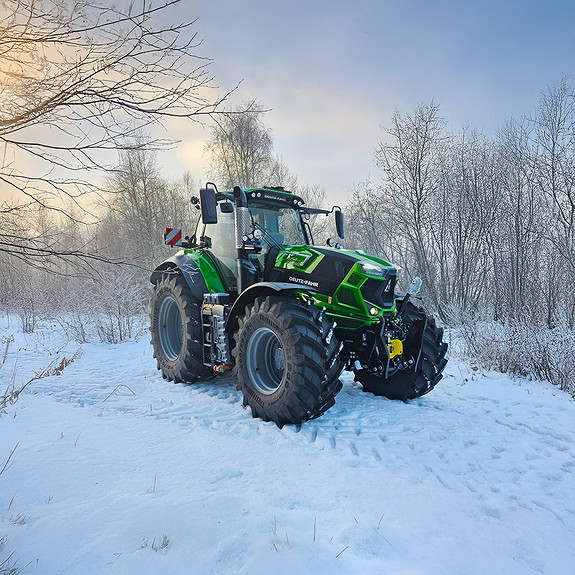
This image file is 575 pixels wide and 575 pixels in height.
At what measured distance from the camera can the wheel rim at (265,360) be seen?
3.84m

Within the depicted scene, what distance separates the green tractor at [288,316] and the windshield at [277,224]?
0.01m

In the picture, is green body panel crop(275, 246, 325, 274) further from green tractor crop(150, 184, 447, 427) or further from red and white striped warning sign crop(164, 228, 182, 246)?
red and white striped warning sign crop(164, 228, 182, 246)

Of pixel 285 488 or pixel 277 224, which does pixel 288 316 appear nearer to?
pixel 285 488

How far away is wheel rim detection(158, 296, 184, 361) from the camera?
5.56 meters

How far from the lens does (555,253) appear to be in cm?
930

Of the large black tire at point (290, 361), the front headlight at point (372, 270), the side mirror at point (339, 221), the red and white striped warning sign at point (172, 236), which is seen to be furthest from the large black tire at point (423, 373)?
the red and white striped warning sign at point (172, 236)

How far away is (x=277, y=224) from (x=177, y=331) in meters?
2.29

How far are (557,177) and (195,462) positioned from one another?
1158cm

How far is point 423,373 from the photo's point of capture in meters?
4.15

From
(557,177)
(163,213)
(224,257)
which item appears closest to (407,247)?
(557,177)

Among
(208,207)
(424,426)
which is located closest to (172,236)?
(208,207)

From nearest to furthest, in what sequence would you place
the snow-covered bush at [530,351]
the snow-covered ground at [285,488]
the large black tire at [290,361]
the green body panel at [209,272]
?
the snow-covered ground at [285,488] → the large black tire at [290,361] → the green body panel at [209,272] → the snow-covered bush at [530,351]

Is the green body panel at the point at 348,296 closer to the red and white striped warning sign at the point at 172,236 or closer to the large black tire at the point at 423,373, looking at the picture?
the large black tire at the point at 423,373

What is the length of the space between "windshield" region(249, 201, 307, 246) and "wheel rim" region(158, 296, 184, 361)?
1.87 meters
